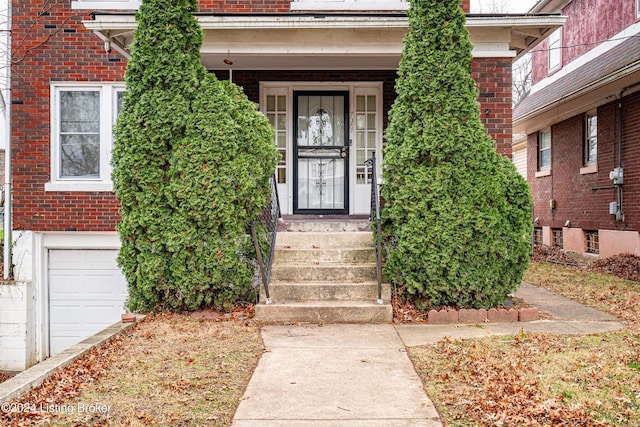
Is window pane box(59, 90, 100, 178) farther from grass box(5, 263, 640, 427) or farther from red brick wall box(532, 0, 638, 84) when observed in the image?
red brick wall box(532, 0, 638, 84)

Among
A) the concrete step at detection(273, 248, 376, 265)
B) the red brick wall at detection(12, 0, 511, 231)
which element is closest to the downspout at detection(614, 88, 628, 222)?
the concrete step at detection(273, 248, 376, 265)

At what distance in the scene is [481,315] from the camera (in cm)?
629

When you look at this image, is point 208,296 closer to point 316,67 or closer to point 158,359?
point 158,359

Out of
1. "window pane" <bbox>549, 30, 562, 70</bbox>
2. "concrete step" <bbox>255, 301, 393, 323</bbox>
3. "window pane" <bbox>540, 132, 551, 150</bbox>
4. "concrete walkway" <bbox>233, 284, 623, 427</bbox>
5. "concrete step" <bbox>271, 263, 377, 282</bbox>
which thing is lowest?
"concrete walkway" <bbox>233, 284, 623, 427</bbox>

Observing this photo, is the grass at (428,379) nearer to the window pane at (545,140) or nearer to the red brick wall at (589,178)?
the red brick wall at (589,178)

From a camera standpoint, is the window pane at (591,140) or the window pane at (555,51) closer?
the window pane at (591,140)

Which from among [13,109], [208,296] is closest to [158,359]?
[208,296]

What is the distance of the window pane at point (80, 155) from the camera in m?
9.62

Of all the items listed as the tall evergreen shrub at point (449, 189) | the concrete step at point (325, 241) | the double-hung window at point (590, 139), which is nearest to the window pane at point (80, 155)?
the concrete step at point (325, 241)

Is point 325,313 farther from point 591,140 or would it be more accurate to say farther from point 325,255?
point 591,140

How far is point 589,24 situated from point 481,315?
11.4 meters

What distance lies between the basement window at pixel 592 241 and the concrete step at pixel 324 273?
870 centimetres

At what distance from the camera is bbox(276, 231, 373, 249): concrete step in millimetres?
7609

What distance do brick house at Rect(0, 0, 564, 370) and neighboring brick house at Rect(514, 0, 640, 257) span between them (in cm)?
449
